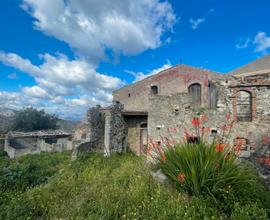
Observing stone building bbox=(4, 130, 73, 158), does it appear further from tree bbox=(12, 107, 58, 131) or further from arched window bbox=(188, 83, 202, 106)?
arched window bbox=(188, 83, 202, 106)

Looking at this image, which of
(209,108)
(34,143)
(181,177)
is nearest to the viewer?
(181,177)

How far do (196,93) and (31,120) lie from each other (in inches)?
881

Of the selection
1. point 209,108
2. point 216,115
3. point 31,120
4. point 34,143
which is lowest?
point 34,143

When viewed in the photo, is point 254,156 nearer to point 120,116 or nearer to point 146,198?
point 146,198

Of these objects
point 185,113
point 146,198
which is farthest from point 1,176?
point 185,113

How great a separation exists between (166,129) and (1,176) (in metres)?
7.20

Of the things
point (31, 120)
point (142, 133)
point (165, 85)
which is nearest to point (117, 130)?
point (142, 133)

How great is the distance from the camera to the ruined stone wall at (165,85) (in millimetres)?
14328

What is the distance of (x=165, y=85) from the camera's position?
15227 millimetres

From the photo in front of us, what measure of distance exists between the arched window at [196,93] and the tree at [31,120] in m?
21.6

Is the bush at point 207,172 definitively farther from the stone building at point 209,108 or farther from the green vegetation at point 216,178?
the stone building at point 209,108

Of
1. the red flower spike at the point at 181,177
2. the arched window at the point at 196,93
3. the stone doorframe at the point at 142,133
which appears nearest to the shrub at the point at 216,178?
the red flower spike at the point at 181,177

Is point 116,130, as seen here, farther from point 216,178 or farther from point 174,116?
point 216,178

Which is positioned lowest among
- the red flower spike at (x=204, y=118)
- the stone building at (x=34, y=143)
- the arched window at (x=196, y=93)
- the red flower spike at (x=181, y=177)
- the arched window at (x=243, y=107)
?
the stone building at (x=34, y=143)
